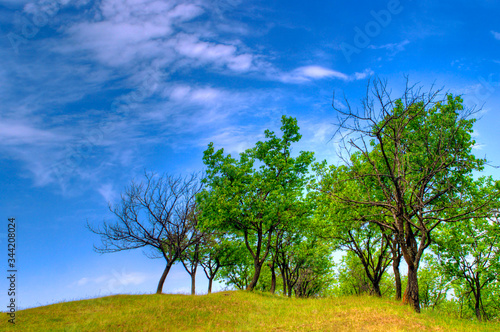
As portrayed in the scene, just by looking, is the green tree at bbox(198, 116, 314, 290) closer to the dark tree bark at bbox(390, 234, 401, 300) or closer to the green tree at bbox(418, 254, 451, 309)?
the dark tree bark at bbox(390, 234, 401, 300)

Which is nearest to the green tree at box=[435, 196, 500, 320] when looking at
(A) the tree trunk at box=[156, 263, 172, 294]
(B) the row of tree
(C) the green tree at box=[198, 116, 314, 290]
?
(B) the row of tree

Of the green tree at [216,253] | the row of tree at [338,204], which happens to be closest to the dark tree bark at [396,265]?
the row of tree at [338,204]

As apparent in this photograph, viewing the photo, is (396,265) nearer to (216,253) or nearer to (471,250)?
(471,250)

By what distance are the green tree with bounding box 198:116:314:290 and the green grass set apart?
6708 mm

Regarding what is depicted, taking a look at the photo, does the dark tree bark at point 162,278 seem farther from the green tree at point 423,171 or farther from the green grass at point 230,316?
the green tree at point 423,171

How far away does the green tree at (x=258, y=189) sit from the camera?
26.9 m

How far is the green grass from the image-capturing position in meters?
16.1

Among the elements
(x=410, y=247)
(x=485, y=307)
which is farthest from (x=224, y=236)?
(x=485, y=307)

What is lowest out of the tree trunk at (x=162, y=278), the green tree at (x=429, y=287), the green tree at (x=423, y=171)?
the green tree at (x=429, y=287)

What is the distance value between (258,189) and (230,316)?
1168 centimetres

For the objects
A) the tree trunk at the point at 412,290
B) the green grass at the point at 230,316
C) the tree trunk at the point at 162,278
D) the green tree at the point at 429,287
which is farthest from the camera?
the green tree at the point at 429,287

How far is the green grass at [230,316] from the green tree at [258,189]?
6.71 m

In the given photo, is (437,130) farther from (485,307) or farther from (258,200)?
(485,307)

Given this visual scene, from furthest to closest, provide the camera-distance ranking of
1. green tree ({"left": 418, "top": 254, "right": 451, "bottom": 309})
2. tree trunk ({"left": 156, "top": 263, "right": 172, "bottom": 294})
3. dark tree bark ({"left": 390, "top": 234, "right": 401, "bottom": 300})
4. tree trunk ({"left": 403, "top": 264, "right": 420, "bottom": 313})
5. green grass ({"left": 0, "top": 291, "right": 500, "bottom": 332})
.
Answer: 1. green tree ({"left": 418, "top": 254, "right": 451, "bottom": 309})
2. tree trunk ({"left": 156, "top": 263, "right": 172, "bottom": 294})
3. dark tree bark ({"left": 390, "top": 234, "right": 401, "bottom": 300})
4. tree trunk ({"left": 403, "top": 264, "right": 420, "bottom": 313})
5. green grass ({"left": 0, "top": 291, "right": 500, "bottom": 332})
